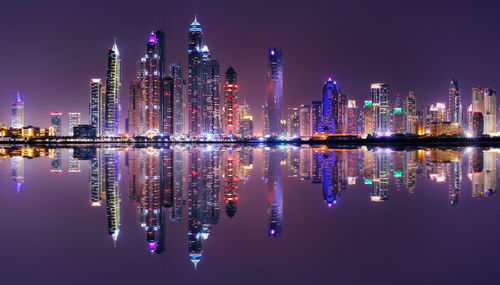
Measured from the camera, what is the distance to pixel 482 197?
60.7 ft

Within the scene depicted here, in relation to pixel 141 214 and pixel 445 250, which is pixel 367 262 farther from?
pixel 141 214

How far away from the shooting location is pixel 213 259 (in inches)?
395

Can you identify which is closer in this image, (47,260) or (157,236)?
(47,260)

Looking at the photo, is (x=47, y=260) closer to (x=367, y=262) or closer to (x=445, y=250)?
(x=367, y=262)

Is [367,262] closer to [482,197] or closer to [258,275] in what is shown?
[258,275]

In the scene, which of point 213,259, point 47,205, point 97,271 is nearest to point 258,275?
point 213,259

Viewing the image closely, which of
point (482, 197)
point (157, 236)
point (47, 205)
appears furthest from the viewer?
point (482, 197)

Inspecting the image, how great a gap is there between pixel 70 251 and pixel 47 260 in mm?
791

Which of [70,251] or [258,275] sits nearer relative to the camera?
[258,275]

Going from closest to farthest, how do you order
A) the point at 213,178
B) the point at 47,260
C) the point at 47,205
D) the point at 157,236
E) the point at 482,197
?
the point at 47,260 < the point at 157,236 < the point at 47,205 < the point at 482,197 < the point at 213,178

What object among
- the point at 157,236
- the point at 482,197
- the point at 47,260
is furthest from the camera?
the point at 482,197

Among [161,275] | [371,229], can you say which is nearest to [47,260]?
[161,275]

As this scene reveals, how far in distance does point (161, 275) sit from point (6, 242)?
5343 mm

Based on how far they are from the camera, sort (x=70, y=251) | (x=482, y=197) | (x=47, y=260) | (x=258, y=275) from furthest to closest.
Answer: (x=482, y=197) → (x=70, y=251) → (x=47, y=260) → (x=258, y=275)
